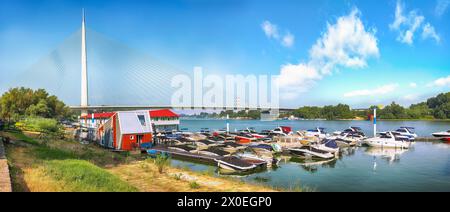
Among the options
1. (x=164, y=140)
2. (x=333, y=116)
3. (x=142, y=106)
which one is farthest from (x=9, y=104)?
(x=333, y=116)

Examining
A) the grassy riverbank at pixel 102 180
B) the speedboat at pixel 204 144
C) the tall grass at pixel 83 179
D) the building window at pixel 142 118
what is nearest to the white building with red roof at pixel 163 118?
the speedboat at pixel 204 144

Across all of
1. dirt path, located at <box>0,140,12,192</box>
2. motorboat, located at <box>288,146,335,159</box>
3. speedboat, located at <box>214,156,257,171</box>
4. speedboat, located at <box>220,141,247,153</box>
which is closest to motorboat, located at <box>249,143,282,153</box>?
motorboat, located at <box>288,146,335,159</box>

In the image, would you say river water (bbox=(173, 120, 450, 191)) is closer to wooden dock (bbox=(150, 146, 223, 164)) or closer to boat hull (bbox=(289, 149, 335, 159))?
wooden dock (bbox=(150, 146, 223, 164))

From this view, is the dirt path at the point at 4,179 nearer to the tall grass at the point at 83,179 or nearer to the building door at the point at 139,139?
the tall grass at the point at 83,179

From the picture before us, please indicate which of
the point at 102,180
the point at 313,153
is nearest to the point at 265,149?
the point at 313,153

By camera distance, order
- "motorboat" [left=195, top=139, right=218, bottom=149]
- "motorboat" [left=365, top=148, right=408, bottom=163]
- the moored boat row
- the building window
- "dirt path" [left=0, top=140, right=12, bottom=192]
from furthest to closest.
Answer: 1. "motorboat" [left=195, top=139, right=218, bottom=149]
2. the building window
3. "motorboat" [left=365, top=148, right=408, bottom=163]
4. the moored boat row
5. "dirt path" [left=0, top=140, right=12, bottom=192]

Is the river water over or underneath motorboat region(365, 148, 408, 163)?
underneath

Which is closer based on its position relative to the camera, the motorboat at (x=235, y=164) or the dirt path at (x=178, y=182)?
the dirt path at (x=178, y=182)

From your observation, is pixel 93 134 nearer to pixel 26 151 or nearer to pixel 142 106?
pixel 26 151

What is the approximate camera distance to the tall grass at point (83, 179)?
10.4 metres

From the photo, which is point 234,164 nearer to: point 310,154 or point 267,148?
point 267,148

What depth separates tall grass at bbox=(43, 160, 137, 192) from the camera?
10366mm

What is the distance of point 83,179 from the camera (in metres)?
11.4

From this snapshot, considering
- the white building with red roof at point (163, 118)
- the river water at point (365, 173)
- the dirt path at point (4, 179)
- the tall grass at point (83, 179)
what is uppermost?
the white building with red roof at point (163, 118)
